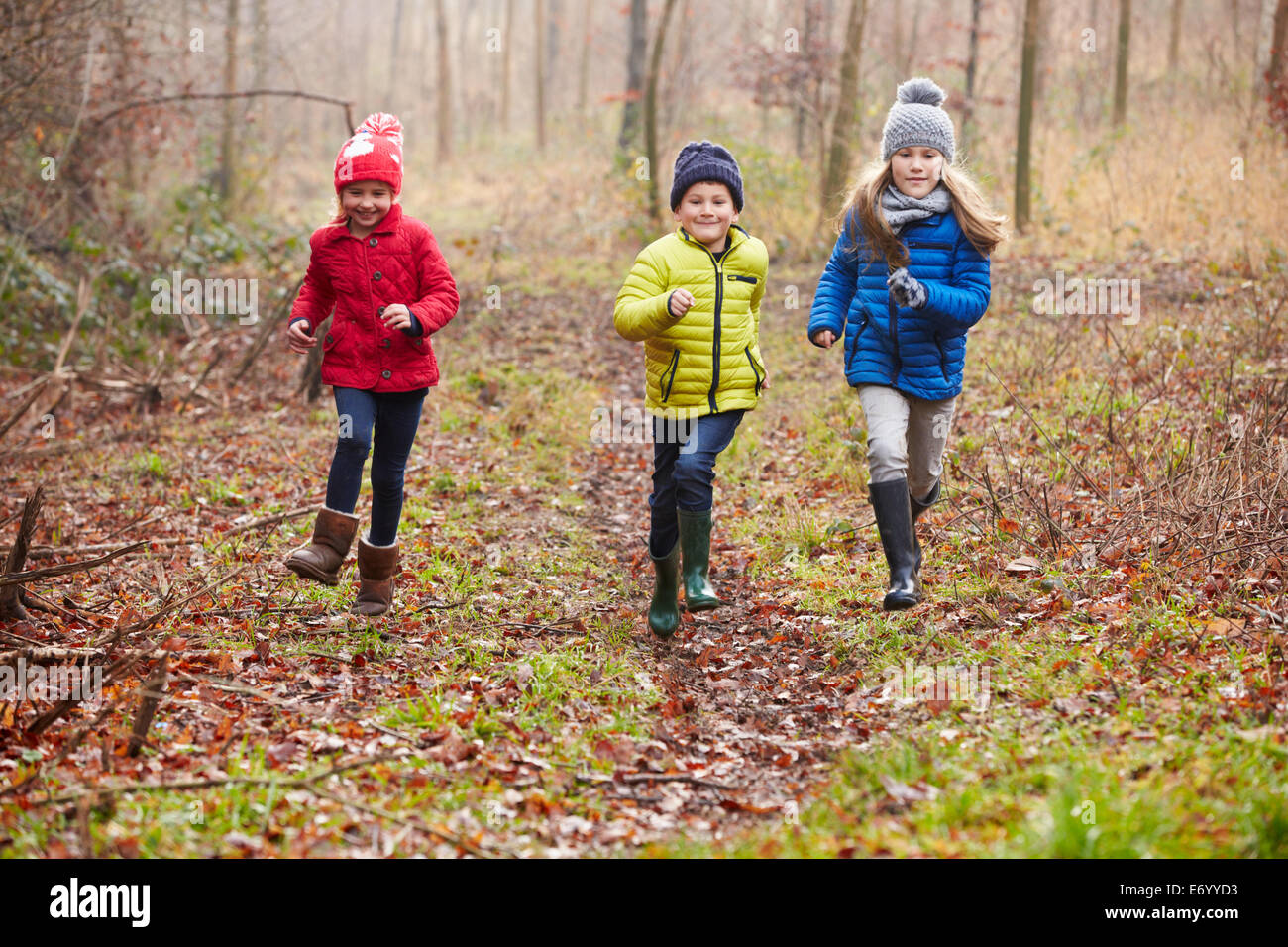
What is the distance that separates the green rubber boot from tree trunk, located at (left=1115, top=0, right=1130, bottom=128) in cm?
1481

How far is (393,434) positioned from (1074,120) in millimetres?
17678

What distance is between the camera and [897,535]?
467cm

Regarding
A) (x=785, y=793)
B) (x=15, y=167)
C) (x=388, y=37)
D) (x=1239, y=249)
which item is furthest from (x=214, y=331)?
(x=388, y=37)

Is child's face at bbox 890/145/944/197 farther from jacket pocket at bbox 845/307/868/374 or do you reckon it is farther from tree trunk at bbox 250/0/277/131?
tree trunk at bbox 250/0/277/131

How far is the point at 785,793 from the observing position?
3.47m

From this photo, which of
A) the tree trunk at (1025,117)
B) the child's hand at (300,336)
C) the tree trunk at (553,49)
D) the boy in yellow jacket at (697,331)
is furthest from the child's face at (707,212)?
the tree trunk at (553,49)


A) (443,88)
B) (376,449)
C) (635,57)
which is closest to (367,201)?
(376,449)

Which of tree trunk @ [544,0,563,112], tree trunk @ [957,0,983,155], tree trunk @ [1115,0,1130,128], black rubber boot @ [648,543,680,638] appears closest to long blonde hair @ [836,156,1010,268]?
black rubber boot @ [648,543,680,638]

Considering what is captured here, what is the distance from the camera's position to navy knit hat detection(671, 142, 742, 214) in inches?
183

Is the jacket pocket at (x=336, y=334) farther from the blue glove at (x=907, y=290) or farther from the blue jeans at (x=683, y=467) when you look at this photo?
the blue glove at (x=907, y=290)

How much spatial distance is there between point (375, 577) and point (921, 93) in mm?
3478

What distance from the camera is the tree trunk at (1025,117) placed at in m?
12.9

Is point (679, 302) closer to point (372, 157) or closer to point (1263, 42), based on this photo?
point (372, 157)

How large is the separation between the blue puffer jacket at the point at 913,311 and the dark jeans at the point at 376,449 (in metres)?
1.98
